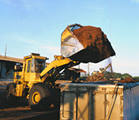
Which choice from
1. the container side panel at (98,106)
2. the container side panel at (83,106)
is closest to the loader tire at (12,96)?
the container side panel at (83,106)

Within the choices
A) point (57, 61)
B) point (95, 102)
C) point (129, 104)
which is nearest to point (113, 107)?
point (95, 102)

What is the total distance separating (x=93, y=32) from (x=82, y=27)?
0.53 m

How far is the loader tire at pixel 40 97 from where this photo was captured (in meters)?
8.27

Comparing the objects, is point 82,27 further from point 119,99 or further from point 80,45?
point 119,99

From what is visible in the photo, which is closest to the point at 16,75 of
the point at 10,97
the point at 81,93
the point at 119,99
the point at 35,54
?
the point at 10,97

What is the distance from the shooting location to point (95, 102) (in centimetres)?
506

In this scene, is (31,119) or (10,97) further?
(10,97)

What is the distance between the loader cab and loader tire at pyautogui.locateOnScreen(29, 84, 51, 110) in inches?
49.2

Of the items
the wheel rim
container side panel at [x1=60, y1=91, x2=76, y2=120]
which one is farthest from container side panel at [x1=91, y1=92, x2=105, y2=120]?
the wheel rim

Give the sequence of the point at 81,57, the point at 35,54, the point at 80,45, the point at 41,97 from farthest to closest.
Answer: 1. the point at 35,54
2. the point at 41,97
3. the point at 81,57
4. the point at 80,45

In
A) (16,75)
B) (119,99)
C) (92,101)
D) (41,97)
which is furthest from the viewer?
(16,75)

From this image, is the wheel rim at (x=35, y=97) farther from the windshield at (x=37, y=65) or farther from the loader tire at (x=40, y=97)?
the windshield at (x=37, y=65)

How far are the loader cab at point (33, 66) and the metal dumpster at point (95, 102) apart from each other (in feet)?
15.0

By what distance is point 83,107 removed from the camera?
17.3 feet
